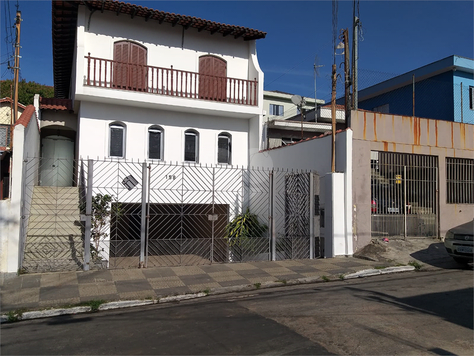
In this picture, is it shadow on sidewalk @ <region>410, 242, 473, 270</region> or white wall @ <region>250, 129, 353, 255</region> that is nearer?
shadow on sidewalk @ <region>410, 242, 473, 270</region>

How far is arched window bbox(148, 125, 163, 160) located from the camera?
1411cm

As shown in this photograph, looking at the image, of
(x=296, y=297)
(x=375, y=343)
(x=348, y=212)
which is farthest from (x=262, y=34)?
(x=375, y=343)

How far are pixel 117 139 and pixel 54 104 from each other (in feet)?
9.68

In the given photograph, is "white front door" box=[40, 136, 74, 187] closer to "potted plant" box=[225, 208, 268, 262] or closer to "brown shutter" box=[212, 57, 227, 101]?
"brown shutter" box=[212, 57, 227, 101]

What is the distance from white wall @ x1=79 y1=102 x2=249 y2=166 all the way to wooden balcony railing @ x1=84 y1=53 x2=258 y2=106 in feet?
2.53

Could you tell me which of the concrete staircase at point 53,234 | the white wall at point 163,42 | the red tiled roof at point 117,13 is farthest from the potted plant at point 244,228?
the red tiled roof at point 117,13

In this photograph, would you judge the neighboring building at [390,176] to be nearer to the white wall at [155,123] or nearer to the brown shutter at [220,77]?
the white wall at [155,123]

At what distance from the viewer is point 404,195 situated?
40.1 feet

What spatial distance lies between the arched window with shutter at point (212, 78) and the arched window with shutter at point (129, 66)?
2049 millimetres

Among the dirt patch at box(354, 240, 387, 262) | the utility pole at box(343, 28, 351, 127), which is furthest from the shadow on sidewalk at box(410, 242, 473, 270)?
the utility pole at box(343, 28, 351, 127)

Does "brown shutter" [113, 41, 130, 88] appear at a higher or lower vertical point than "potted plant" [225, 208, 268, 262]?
higher

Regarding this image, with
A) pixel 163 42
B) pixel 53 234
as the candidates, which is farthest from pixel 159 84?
pixel 53 234

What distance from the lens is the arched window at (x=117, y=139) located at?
13562mm

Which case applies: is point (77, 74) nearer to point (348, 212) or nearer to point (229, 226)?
point (229, 226)
